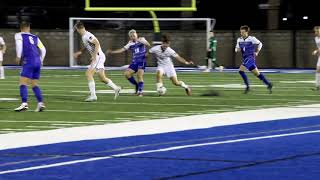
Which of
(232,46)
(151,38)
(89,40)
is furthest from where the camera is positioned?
(232,46)

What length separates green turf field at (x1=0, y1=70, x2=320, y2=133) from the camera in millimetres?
18422

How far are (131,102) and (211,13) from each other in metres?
32.1

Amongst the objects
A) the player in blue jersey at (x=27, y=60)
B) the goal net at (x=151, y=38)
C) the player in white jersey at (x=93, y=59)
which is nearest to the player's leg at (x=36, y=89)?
the player in blue jersey at (x=27, y=60)

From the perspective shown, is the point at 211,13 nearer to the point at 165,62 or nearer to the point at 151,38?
the point at 151,38

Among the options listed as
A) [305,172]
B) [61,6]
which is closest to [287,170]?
[305,172]

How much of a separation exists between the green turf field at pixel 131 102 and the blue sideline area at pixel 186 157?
2.86 metres

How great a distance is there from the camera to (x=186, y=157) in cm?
1262

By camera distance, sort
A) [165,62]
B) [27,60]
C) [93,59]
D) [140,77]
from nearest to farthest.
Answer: [27,60], [93,59], [140,77], [165,62]

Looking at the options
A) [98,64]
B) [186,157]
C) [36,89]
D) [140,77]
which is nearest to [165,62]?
[140,77]

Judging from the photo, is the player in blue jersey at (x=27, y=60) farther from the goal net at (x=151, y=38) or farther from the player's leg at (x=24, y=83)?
the goal net at (x=151, y=38)

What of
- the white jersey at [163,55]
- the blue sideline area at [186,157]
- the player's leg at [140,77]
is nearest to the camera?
the blue sideline area at [186,157]

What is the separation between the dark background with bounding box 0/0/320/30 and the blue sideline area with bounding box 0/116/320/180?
123ft

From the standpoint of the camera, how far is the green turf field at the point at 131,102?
60.4ft

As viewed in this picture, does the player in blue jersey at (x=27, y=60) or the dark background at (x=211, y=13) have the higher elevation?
the dark background at (x=211, y=13)
